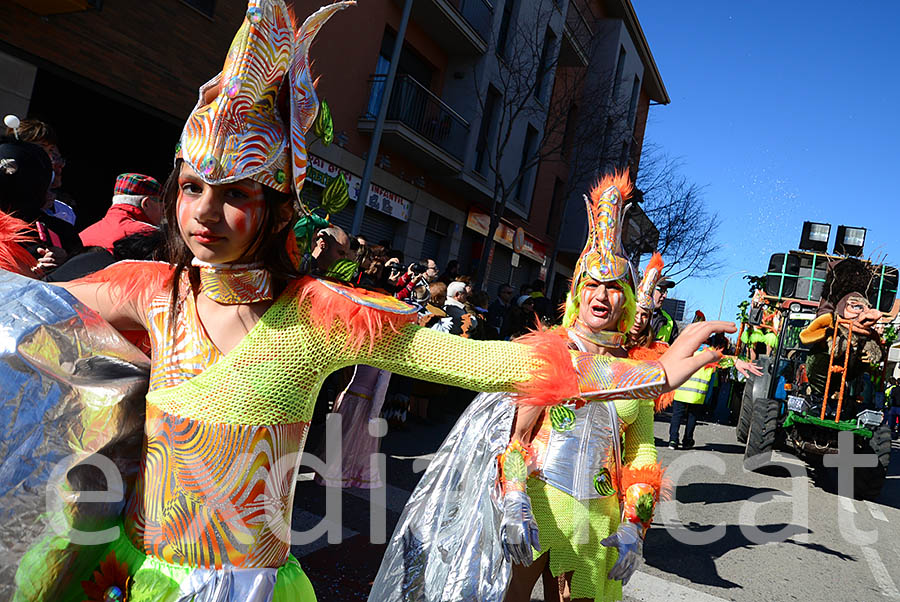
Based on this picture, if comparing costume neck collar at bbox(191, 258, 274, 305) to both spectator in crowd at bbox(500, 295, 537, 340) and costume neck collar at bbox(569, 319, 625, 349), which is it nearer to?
costume neck collar at bbox(569, 319, 625, 349)

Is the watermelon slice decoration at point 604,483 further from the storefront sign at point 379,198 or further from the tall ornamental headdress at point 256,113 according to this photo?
the storefront sign at point 379,198

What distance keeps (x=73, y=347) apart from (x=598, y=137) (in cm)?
1814

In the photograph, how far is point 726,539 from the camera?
5.85 m

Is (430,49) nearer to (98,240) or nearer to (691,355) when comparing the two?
(98,240)

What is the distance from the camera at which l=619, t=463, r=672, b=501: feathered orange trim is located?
105 inches

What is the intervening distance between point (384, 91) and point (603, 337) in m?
8.10

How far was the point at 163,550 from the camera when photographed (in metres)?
1.47

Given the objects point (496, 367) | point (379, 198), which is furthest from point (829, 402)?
point (379, 198)

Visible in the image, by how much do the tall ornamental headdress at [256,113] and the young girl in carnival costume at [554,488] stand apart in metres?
1.42

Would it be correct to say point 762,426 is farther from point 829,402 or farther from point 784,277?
point 784,277

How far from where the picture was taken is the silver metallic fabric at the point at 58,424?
1.37 meters

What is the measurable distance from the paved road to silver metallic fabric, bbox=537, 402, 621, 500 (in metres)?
1.47

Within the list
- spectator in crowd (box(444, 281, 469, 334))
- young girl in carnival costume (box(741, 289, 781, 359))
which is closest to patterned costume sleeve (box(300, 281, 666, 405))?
spectator in crowd (box(444, 281, 469, 334))

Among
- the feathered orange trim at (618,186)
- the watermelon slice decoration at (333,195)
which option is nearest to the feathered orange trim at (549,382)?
the watermelon slice decoration at (333,195)
